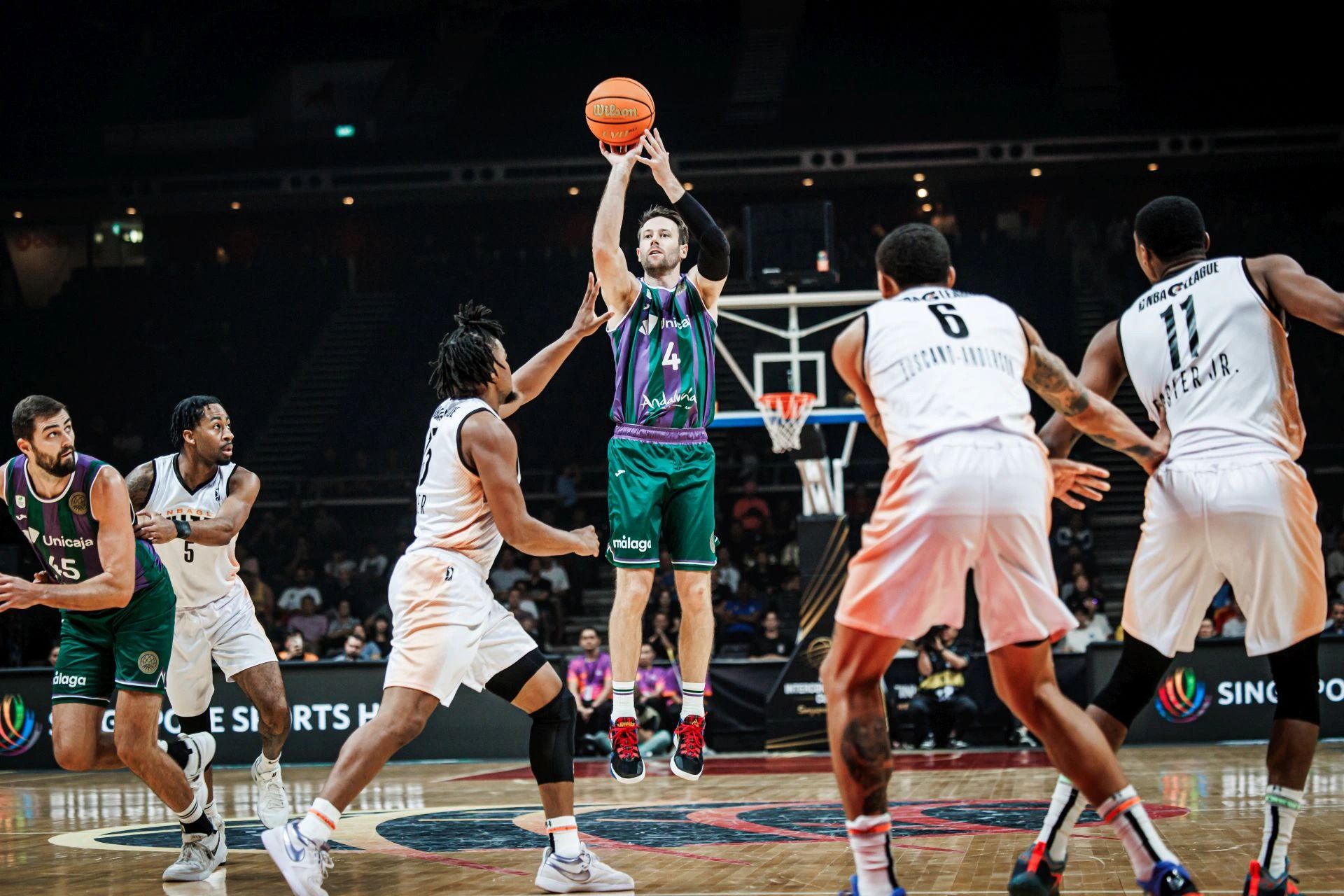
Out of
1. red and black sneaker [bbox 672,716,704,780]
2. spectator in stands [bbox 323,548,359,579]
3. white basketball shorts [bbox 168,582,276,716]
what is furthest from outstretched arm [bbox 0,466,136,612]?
spectator in stands [bbox 323,548,359,579]

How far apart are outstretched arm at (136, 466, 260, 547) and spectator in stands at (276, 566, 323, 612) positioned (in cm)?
1050

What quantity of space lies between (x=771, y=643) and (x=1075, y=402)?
34.0ft

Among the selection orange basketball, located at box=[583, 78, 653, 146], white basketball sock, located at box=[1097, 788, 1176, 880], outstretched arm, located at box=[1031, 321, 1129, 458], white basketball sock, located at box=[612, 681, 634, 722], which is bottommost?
white basketball sock, located at box=[1097, 788, 1176, 880]

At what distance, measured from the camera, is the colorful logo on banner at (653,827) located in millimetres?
6527

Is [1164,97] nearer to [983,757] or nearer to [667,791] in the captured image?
[983,757]

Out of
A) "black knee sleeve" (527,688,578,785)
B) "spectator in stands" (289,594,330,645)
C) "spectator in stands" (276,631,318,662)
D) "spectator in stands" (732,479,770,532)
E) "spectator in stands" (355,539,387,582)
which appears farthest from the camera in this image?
"spectator in stands" (355,539,387,582)

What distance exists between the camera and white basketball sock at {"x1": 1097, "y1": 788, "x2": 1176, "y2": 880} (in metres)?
3.94

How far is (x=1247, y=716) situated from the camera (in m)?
12.3

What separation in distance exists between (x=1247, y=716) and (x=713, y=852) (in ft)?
26.2

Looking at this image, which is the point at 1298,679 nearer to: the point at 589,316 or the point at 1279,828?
the point at 1279,828

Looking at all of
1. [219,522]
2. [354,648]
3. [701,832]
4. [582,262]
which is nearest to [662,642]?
[354,648]

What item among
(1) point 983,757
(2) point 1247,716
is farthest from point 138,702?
(2) point 1247,716

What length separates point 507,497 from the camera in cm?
505

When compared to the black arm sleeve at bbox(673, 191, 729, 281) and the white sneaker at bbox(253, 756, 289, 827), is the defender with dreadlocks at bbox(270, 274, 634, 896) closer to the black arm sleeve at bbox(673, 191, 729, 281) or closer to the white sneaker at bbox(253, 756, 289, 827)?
the black arm sleeve at bbox(673, 191, 729, 281)
